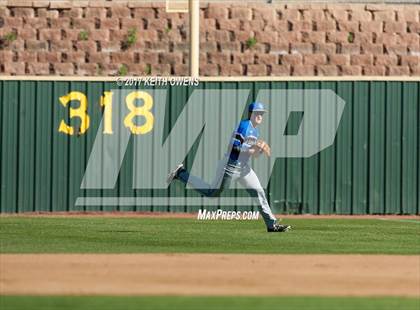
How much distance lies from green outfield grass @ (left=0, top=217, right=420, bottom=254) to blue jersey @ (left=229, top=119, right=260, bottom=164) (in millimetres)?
1257

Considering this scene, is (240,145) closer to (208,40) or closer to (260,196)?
(260,196)

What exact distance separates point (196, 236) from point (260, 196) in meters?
1.21

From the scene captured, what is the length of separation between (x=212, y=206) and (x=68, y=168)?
10.4 ft

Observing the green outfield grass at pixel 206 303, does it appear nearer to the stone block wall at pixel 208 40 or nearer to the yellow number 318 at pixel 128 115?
the yellow number 318 at pixel 128 115

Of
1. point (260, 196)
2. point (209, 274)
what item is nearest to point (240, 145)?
point (260, 196)

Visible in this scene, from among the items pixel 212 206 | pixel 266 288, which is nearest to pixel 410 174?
pixel 212 206

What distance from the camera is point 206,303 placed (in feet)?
45.9

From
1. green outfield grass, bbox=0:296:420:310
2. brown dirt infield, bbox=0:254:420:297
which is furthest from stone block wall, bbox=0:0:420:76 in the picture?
Answer: green outfield grass, bbox=0:296:420:310

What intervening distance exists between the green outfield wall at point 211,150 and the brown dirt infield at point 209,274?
11.3 meters

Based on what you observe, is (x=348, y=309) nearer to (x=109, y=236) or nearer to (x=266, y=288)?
(x=266, y=288)

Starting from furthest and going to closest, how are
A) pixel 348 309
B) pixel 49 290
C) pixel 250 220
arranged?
pixel 250 220 → pixel 49 290 → pixel 348 309

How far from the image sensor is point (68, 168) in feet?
99.8

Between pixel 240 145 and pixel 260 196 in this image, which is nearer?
pixel 260 196

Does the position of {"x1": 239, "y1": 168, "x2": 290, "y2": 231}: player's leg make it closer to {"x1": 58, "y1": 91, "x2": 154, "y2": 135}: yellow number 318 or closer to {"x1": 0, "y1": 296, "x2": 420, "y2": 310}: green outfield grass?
{"x1": 58, "y1": 91, "x2": 154, "y2": 135}: yellow number 318
